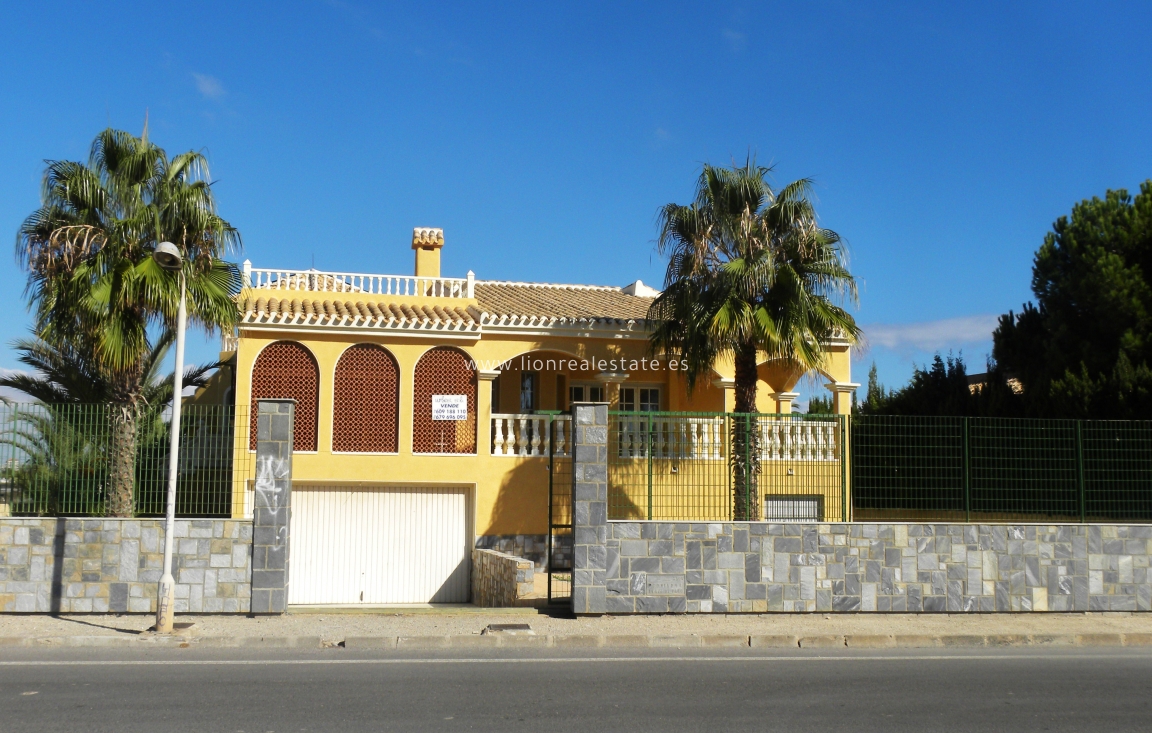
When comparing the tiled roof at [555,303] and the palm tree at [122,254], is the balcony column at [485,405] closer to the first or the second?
the tiled roof at [555,303]

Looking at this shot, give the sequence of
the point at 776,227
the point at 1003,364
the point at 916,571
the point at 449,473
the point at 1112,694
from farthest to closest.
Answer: the point at 1003,364 < the point at 449,473 < the point at 776,227 < the point at 916,571 < the point at 1112,694

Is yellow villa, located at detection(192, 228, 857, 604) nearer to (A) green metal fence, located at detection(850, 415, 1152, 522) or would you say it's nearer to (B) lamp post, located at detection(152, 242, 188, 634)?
(A) green metal fence, located at detection(850, 415, 1152, 522)

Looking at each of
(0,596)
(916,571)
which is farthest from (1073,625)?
(0,596)

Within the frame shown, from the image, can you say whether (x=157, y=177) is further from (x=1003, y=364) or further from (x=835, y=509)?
(x=1003, y=364)

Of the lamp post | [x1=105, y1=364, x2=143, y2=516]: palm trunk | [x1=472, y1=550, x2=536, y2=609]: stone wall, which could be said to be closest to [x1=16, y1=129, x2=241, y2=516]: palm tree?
[x1=105, y1=364, x2=143, y2=516]: palm trunk

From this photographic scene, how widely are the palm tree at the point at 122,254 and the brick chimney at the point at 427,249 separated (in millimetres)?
8512

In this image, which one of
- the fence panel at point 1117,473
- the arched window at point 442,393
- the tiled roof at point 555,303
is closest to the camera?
the fence panel at point 1117,473

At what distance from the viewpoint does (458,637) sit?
10773mm

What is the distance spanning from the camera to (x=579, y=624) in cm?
1177

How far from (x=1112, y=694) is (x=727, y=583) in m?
5.02

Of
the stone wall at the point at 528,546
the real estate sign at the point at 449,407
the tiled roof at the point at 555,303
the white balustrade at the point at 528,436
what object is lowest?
the stone wall at the point at 528,546

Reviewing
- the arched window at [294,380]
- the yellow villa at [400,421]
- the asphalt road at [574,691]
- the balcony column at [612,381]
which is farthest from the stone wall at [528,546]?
the asphalt road at [574,691]

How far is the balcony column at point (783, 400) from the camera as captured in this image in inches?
847

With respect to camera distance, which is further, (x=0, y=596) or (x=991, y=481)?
(x=991, y=481)
